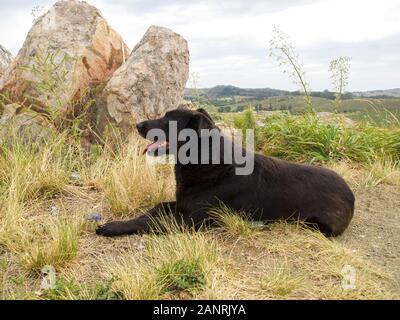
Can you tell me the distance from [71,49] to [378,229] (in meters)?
5.15

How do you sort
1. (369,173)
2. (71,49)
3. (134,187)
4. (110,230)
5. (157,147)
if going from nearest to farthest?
(110,230)
(157,147)
(134,187)
(369,173)
(71,49)

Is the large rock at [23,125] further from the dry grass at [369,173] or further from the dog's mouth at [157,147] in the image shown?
the dry grass at [369,173]

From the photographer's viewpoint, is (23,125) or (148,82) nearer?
(23,125)

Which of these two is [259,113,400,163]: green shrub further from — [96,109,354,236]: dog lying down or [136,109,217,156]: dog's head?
[136,109,217,156]: dog's head

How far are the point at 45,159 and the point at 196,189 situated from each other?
6.40ft

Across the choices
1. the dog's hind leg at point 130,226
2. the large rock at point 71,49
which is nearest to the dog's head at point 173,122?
the dog's hind leg at point 130,226

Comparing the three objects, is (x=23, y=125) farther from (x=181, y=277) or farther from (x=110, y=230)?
(x=181, y=277)

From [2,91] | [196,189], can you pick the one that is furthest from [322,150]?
[2,91]

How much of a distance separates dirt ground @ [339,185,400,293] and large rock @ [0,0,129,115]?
4.05 m

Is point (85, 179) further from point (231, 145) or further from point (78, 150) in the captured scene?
point (231, 145)

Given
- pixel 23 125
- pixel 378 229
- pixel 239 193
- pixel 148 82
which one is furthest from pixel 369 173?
pixel 23 125

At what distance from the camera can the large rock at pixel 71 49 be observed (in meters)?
7.07

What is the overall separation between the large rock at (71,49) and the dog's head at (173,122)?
109 inches

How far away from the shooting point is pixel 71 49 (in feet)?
24.2
